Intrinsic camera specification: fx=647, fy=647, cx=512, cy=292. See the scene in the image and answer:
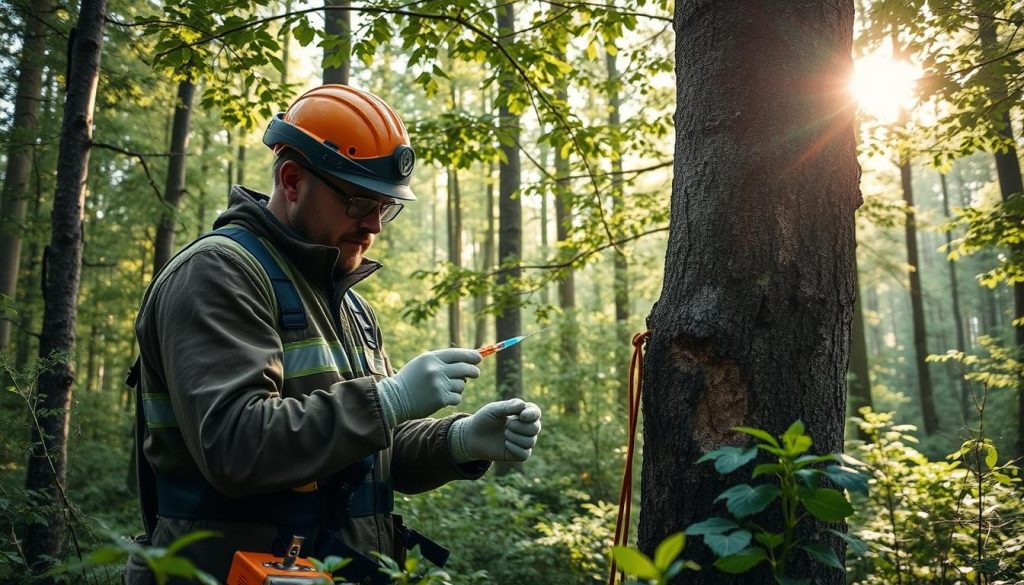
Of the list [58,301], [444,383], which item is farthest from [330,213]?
[58,301]

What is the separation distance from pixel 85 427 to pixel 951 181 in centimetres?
5254

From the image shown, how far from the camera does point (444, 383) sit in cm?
197

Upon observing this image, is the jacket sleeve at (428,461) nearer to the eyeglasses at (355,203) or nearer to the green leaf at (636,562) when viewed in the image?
the eyeglasses at (355,203)

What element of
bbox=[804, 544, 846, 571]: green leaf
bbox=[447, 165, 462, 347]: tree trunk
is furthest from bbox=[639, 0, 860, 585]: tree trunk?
bbox=[447, 165, 462, 347]: tree trunk

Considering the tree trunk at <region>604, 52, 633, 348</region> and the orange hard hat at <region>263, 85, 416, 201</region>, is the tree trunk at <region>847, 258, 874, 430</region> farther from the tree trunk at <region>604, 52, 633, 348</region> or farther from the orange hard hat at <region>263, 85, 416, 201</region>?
the orange hard hat at <region>263, 85, 416, 201</region>

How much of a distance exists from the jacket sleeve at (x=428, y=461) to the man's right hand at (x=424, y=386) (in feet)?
1.97

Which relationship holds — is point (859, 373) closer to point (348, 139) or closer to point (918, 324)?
point (918, 324)

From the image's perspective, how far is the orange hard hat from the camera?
218cm

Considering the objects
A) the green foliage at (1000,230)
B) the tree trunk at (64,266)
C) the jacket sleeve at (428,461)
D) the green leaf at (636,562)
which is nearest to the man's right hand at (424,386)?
the jacket sleeve at (428,461)

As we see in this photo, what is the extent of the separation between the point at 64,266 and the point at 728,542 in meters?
5.17

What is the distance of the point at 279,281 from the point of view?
6.63 ft

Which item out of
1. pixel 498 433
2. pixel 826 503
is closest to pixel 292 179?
pixel 498 433

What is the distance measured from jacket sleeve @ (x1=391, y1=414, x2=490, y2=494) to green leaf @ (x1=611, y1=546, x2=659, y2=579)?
60.3 inches

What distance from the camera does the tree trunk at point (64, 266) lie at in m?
4.66
